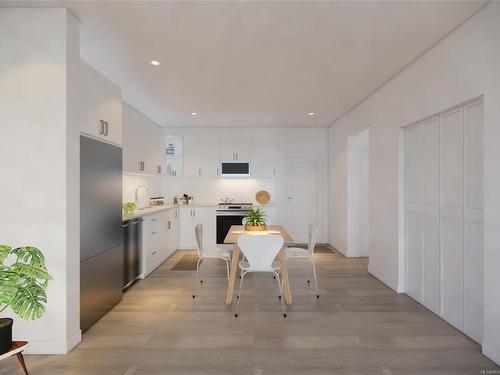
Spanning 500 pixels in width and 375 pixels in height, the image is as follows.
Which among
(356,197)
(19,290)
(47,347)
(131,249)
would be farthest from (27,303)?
(356,197)

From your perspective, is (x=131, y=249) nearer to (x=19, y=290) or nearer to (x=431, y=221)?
(x=19, y=290)

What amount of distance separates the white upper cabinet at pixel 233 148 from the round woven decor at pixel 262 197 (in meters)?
0.79

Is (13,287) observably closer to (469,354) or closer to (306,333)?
(306,333)

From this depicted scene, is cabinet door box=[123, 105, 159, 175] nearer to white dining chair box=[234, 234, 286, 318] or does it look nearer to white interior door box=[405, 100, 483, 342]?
white dining chair box=[234, 234, 286, 318]

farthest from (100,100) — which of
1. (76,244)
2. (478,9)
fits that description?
(478,9)

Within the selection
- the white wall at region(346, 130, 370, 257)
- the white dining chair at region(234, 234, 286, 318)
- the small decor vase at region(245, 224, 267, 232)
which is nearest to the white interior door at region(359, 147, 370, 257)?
the white wall at region(346, 130, 370, 257)

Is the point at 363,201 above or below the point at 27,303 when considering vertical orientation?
above

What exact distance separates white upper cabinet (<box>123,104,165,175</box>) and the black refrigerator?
1.50 meters

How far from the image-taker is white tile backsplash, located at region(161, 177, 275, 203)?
689 centimetres

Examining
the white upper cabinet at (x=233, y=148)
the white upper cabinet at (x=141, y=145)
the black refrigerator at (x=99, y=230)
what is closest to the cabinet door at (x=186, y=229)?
the white upper cabinet at (x=141, y=145)

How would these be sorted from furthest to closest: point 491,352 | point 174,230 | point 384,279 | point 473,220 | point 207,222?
point 207,222, point 174,230, point 384,279, point 473,220, point 491,352

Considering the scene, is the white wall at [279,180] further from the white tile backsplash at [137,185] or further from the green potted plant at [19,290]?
the green potted plant at [19,290]

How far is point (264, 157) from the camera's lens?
6.80 m

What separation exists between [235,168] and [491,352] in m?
5.14
